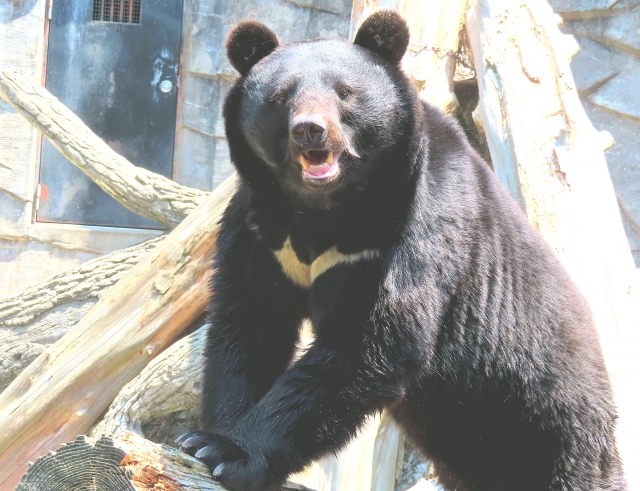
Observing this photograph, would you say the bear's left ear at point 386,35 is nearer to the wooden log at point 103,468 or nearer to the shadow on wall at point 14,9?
the wooden log at point 103,468

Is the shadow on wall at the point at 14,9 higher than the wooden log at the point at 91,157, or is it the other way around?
the shadow on wall at the point at 14,9

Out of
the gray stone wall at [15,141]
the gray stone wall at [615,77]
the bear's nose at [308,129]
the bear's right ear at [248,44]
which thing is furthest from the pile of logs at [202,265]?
the gray stone wall at [615,77]

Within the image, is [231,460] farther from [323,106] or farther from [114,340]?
[114,340]

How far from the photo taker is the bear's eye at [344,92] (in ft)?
10.6

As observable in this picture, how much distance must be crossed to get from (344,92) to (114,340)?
2761mm

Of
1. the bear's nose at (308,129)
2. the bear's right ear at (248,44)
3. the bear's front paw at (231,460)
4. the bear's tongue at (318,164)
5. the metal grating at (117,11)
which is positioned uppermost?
the metal grating at (117,11)

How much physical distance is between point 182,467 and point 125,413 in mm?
3082

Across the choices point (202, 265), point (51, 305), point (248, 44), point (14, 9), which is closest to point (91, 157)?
point (51, 305)

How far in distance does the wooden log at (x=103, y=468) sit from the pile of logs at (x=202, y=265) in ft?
2.83

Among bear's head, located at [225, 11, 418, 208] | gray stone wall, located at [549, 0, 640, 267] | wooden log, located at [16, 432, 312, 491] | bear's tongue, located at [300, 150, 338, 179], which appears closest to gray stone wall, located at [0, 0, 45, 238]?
gray stone wall, located at [549, 0, 640, 267]

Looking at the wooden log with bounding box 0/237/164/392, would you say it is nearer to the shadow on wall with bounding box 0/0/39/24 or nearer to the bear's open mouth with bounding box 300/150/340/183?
the bear's open mouth with bounding box 300/150/340/183

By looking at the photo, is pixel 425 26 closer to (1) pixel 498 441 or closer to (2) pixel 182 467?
(1) pixel 498 441

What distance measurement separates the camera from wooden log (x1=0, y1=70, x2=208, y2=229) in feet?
21.0

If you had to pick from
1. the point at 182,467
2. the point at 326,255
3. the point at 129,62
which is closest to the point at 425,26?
the point at 326,255
